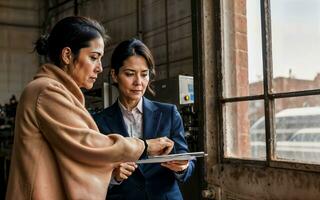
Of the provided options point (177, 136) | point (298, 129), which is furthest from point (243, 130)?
point (177, 136)

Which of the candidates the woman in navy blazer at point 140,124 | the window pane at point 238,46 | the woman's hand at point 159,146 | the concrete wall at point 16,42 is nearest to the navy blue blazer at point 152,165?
the woman in navy blazer at point 140,124

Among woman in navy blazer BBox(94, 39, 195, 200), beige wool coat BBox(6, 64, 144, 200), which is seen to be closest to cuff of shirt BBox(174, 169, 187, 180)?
woman in navy blazer BBox(94, 39, 195, 200)

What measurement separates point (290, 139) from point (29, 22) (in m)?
4.22

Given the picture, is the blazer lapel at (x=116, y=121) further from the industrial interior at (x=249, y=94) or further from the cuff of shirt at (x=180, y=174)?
the industrial interior at (x=249, y=94)

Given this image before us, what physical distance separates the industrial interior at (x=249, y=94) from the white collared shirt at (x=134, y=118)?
0.91 meters

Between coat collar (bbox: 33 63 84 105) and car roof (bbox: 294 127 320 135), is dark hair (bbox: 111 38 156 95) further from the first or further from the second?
car roof (bbox: 294 127 320 135)

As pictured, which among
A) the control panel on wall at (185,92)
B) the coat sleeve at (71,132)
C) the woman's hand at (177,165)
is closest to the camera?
the coat sleeve at (71,132)

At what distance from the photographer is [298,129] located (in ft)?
6.23

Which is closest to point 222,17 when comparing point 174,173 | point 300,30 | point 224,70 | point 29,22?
point 224,70

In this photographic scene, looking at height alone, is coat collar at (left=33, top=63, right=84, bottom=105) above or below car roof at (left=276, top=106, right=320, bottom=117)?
above

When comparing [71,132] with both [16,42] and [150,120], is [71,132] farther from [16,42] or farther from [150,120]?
[16,42]

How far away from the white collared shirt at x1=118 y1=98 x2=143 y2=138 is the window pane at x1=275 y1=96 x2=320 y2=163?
0.96m

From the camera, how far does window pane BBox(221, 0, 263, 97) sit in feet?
7.18

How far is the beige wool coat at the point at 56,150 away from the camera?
0.91 metres
